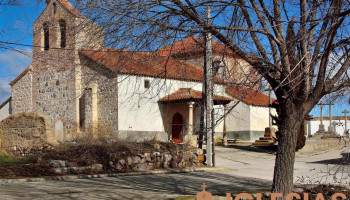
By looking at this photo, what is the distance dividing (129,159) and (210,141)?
11.2ft

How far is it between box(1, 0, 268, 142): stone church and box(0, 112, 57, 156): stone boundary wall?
2.02 m

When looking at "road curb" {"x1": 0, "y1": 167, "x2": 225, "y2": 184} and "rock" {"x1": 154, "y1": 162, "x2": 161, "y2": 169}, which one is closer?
"road curb" {"x1": 0, "y1": 167, "x2": 225, "y2": 184}

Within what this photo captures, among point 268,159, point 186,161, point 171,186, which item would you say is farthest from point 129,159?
point 268,159

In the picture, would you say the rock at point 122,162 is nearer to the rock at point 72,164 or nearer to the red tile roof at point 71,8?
the rock at point 72,164

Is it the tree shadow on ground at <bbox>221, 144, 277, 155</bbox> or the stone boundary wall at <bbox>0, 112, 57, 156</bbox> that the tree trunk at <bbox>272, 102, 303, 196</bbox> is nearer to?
the stone boundary wall at <bbox>0, 112, 57, 156</bbox>

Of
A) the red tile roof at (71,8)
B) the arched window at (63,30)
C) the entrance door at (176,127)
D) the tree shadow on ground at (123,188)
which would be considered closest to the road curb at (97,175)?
the tree shadow on ground at (123,188)

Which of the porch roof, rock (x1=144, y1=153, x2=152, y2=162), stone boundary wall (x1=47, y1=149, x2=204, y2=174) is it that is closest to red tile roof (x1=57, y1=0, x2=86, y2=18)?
stone boundary wall (x1=47, y1=149, x2=204, y2=174)

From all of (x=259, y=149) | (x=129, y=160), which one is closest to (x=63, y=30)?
(x=129, y=160)

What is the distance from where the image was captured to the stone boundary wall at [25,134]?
13164 millimetres

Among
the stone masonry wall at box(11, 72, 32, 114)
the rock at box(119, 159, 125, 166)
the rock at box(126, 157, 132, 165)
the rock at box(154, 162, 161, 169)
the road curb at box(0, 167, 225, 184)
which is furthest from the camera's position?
the stone masonry wall at box(11, 72, 32, 114)

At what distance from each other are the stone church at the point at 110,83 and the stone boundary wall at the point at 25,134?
2.02 meters

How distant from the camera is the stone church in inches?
272

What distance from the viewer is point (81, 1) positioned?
6242 millimetres

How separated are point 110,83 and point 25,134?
3644mm
